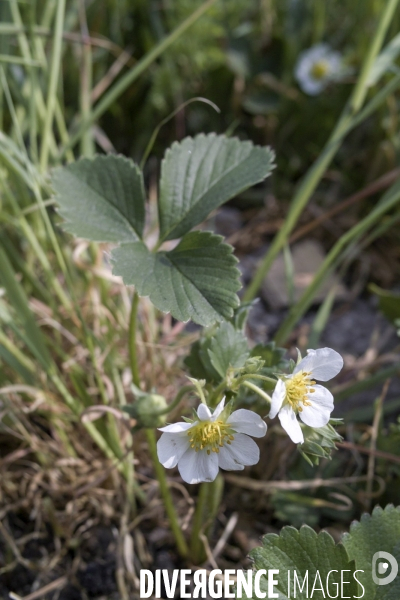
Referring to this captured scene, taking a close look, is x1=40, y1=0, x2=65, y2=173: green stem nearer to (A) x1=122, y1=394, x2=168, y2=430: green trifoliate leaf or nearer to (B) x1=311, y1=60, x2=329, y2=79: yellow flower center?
(A) x1=122, y1=394, x2=168, y2=430: green trifoliate leaf

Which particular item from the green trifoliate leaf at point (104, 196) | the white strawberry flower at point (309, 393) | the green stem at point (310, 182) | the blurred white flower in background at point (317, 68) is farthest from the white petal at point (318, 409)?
the blurred white flower in background at point (317, 68)

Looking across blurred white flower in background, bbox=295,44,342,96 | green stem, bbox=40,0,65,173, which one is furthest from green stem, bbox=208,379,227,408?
blurred white flower in background, bbox=295,44,342,96

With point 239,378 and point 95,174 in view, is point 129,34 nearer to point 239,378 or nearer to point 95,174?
point 95,174

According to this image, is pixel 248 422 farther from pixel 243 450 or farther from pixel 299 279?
pixel 299 279

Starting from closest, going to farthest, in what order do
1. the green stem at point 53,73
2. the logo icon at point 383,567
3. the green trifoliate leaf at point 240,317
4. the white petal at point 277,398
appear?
the white petal at point 277,398, the logo icon at point 383,567, the green trifoliate leaf at point 240,317, the green stem at point 53,73

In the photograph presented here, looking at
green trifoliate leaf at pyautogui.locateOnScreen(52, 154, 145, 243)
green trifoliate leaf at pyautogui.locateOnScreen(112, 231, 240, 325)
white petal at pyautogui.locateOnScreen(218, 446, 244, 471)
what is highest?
green trifoliate leaf at pyautogui.locateOnScreen(52, 154, 145, 243)

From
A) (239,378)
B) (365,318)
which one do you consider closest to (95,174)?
(239,378)

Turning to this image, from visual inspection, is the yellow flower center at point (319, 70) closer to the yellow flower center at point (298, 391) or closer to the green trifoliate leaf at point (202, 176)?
the green trifoliate leaf at point (202, 176)
